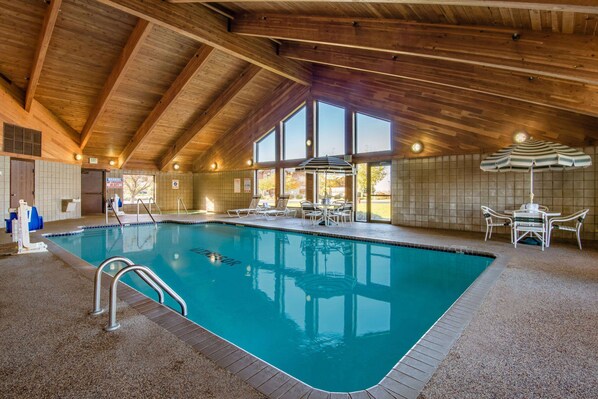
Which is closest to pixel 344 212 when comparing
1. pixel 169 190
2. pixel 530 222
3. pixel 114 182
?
pixel 530 222

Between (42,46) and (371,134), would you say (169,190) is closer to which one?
(42,46)

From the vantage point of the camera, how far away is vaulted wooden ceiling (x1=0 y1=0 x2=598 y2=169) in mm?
3863

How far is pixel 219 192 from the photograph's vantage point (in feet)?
43.7

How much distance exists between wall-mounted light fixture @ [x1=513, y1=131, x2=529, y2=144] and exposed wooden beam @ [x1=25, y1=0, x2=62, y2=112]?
903cm

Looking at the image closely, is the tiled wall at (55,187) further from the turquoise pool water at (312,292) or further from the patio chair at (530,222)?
the patio chair at (530,222)

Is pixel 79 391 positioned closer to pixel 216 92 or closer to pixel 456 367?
pixel 456 367

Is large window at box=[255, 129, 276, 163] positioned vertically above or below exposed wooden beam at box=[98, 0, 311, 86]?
below

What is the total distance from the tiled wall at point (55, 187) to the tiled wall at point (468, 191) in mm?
10504

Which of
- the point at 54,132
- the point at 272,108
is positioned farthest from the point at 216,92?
the point at 54,132

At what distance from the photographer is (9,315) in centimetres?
247

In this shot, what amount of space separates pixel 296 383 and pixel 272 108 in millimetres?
10494

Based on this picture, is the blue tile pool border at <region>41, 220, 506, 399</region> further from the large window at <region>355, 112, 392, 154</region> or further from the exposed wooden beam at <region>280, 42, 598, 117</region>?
the large window at <region>355, 112, 392, 154</region>

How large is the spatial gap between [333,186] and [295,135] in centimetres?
236

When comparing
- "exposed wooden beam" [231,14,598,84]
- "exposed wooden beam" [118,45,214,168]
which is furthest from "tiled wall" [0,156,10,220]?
"exposed wooden beam" [231,14,598,84]
